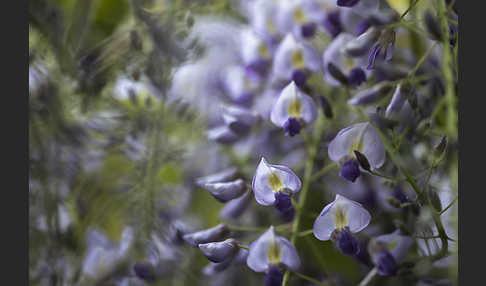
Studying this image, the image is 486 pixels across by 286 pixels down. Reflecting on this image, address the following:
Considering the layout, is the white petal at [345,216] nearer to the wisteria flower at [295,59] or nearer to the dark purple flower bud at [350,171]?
the dark purple flower bud at [350,171]

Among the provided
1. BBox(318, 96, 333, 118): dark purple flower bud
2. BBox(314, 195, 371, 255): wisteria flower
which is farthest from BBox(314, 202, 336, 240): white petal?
BBox(318, 96, 333, 118): dark purple flower bud

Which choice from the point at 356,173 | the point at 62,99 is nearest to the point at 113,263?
the point at 62,99

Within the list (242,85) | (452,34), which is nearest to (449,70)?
(452,34)

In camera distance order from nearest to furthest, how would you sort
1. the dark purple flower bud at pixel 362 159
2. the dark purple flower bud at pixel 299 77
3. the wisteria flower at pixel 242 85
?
the dark purple flower bud at pixel 362 159 → the dark purple flower bud at pixel 299 77 → the wisteria flower at pixel 242 85

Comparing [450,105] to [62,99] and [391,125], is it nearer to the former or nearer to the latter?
[391,125]

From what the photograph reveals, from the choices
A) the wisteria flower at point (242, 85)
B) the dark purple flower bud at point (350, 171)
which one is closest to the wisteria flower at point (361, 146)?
the dark purple flower bud at point (350, 171)

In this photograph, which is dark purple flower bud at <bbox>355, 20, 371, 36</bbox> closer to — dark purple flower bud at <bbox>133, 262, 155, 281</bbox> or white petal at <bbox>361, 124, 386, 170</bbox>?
white petal at <bbox>361, 124, 386, 170</bbox>

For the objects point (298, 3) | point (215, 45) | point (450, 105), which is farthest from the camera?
point (215, 45)
